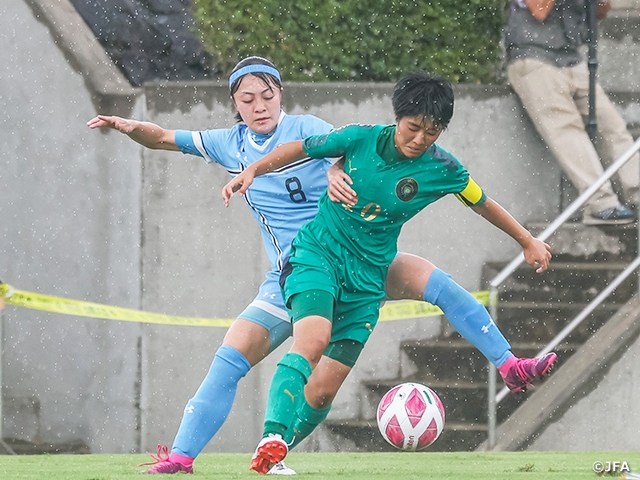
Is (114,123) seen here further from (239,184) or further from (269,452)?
(269,452)

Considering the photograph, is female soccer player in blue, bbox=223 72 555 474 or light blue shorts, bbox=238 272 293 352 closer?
female soccer player in blue, bbox=223 72 555 474

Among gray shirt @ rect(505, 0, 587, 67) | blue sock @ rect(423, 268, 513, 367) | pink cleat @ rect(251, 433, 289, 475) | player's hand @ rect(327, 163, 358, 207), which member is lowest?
pink cleat @ rect(251, 433, 289, 475)

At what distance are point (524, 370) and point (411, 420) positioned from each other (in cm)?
96

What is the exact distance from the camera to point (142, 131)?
5891 millimetres

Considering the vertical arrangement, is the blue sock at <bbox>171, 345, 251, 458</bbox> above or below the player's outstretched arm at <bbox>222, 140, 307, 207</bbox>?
below

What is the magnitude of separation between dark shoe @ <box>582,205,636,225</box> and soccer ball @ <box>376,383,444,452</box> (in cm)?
401

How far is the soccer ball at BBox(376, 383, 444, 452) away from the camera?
6.25 m

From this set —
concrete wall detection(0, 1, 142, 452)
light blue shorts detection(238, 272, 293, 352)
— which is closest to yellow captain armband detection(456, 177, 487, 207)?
light blue shorts detection(238, 272, 293, 352)

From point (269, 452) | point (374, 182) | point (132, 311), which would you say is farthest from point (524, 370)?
point (132, 311)

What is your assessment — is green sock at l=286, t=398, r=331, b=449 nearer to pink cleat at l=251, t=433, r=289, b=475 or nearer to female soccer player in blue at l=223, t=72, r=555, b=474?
female soccer player in blue at l=223, t=72, r=555, b=474

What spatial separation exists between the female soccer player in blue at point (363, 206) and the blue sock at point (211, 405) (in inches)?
14.8

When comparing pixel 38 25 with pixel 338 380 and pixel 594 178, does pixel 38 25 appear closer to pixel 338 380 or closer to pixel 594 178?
pixel 594 178

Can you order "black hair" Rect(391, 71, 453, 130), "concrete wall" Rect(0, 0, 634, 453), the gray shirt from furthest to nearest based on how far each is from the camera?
the gray shirt
"concrete wall" Rect(0, 0, 634, 453)
"black hair" Rect(391, 71, 453, 130)

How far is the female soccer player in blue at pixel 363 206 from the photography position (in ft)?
16.9
